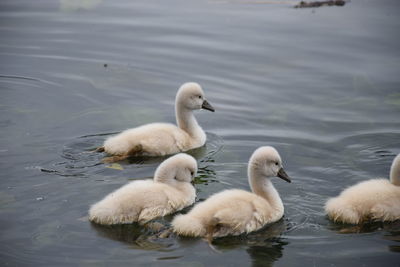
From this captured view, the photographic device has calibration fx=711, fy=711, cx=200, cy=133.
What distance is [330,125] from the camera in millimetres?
9016

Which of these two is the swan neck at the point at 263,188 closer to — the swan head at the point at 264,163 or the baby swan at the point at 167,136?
the swan head at the point at 264,163

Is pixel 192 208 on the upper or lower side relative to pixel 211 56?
lower

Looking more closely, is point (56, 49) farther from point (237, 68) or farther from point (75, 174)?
point (75, 174)

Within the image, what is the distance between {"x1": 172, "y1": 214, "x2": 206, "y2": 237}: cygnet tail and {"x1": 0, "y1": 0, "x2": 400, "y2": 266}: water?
0.07 metres

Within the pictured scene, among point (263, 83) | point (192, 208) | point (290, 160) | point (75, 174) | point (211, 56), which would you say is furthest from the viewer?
point (211, 56)

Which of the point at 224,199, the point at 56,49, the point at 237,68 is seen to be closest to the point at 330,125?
the point at 237,68

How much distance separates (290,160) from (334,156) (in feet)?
1.74

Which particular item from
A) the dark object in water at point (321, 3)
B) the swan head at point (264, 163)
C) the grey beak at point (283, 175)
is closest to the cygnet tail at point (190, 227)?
the swan head at point (264, 163)

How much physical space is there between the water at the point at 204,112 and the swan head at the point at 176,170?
0.29m

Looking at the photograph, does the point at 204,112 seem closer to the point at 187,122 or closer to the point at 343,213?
the point at 187,122

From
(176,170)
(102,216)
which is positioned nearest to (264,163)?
(176,170)

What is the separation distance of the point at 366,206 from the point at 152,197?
1908 mm

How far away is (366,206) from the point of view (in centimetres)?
631

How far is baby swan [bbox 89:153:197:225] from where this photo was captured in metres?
6.20
